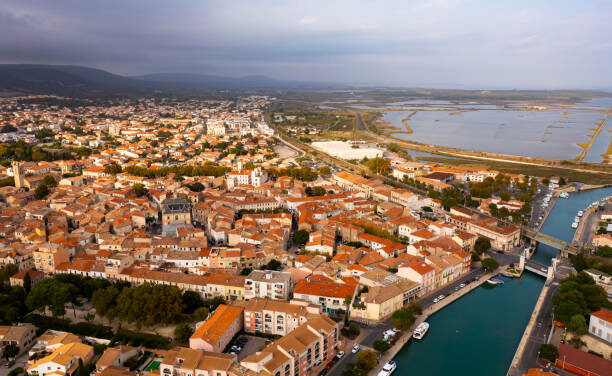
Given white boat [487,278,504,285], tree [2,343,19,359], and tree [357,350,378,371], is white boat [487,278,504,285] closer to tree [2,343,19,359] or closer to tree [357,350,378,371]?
tree [357,350,378,371]

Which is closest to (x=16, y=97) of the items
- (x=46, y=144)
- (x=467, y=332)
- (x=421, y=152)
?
(x=46, y=144)

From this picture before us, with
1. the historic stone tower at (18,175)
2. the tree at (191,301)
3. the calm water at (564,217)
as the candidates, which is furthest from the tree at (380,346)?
the historic stone tower at (18,175)

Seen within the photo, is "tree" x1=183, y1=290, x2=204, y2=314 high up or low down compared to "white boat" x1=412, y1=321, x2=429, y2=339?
up

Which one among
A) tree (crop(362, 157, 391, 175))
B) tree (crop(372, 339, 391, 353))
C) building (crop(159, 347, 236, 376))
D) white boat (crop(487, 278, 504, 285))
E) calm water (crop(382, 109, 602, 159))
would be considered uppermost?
calm water (crop(382, 109, 602, 159))

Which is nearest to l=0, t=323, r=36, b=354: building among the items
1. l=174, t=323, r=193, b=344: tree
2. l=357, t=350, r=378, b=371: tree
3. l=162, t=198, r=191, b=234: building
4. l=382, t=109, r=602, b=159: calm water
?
l=174, t=323, r=193, b=344: tree

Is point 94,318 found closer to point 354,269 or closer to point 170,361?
point 170,361

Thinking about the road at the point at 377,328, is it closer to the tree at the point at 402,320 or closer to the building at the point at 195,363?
the tree at the point at 402,320

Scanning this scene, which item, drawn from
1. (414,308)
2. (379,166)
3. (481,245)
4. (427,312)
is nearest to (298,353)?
(414,308)

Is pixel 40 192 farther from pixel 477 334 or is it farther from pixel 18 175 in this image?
pixel 477 334
